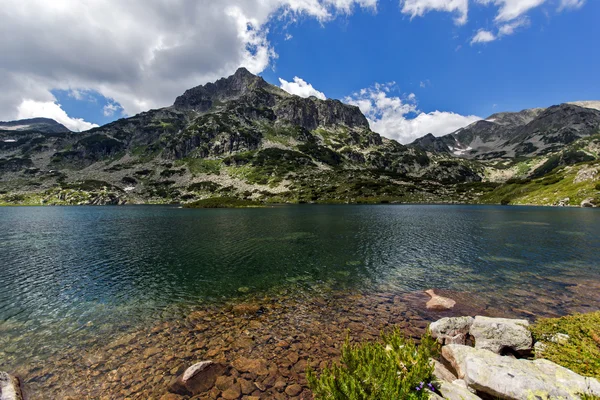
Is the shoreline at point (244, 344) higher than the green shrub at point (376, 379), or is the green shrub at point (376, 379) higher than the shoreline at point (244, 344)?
the green shrub at point (376, 379)

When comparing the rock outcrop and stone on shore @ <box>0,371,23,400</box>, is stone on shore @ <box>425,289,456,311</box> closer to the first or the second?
the rock outcrop

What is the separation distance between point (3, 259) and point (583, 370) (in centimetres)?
6684

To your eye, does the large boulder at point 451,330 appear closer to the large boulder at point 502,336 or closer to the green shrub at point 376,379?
the large boulder at point 502,336

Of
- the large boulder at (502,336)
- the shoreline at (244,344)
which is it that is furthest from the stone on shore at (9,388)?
the large boulder at (502,336)

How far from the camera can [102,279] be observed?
33.2 metres

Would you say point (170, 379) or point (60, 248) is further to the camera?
point (60, 248)

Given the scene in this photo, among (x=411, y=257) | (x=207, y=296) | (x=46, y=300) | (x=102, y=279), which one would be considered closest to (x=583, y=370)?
(x=207, y=296)

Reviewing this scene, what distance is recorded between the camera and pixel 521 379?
9938 mm

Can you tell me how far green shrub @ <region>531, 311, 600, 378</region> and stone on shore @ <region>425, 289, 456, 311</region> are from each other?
712 centimetres

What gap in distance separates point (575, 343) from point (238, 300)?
80.9ft

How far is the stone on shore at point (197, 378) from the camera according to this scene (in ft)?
45.9

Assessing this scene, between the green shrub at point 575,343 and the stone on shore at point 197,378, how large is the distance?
1756 cm

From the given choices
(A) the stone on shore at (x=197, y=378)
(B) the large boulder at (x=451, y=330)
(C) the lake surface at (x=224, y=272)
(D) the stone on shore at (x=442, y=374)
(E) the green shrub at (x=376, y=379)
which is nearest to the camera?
(E) the green shrub at (x=376, y=379)

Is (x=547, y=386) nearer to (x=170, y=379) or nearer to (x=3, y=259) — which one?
(x=170, y=379)
